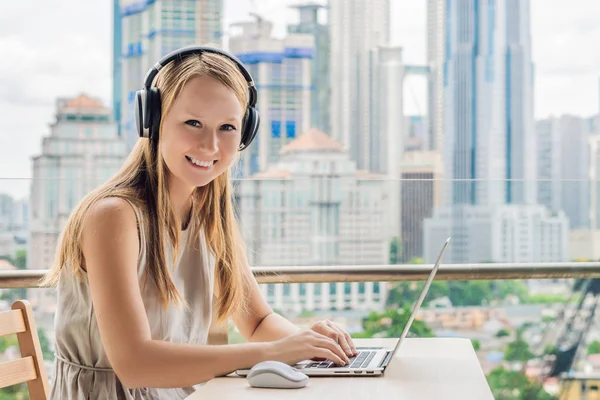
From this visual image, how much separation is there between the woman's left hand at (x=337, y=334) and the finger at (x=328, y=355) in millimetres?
86

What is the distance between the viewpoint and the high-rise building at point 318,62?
16.9 metres

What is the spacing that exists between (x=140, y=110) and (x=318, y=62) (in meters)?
16.4

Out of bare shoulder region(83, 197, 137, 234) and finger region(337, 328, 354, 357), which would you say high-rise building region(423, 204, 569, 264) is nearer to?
finger region(337, 328, 354, 357)

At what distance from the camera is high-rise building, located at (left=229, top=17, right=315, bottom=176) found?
16609mm

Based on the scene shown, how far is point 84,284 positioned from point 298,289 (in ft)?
12.1

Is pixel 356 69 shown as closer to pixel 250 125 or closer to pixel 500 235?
pixel 500 235

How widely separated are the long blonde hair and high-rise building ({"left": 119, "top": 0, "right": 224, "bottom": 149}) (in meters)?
16.2

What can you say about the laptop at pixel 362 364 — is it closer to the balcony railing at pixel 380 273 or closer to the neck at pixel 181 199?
the neck at pixel 181 199

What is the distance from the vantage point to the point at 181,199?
1.39m

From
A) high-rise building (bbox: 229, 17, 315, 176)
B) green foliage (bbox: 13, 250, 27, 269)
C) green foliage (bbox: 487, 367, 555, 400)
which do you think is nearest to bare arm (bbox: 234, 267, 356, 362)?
green foliage (bbox: 13, 250, 27, 269)

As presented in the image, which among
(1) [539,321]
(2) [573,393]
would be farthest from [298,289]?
(1) [539,321]

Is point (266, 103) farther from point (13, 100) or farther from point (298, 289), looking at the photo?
point (298, 289)

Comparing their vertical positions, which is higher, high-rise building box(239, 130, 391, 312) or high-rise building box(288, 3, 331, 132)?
high-rise building box(288, 3, 331, 132)

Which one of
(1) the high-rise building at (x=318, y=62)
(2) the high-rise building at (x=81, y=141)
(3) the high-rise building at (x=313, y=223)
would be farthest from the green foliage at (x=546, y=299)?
(2) the high-rise building at (x=81, y=141)
